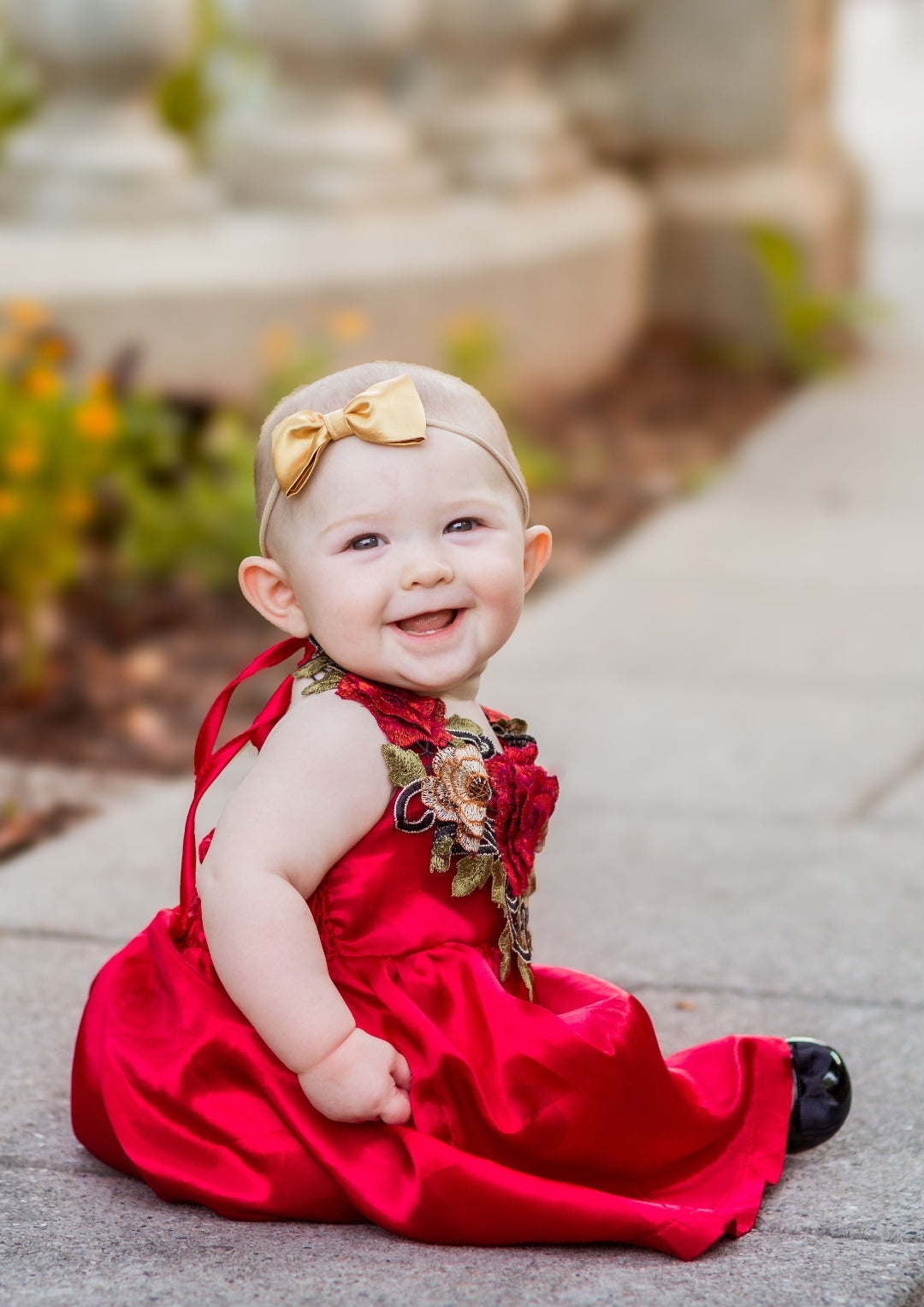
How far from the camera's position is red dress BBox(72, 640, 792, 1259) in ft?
5.73

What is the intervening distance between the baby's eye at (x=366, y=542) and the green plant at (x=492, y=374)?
297 cm

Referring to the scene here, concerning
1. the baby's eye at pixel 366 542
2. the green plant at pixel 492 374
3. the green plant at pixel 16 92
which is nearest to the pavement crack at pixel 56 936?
the baby's eye at pixel 366 542

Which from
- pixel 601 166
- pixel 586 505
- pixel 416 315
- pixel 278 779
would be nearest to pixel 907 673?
pixel 586 505

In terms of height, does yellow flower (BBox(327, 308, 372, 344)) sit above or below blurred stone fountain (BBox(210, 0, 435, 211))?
below

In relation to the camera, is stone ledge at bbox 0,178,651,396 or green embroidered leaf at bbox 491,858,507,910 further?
stone ledge at bbox 0,178,651,396

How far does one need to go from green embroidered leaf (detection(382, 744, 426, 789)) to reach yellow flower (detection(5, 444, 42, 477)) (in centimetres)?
187

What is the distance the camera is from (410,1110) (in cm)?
176

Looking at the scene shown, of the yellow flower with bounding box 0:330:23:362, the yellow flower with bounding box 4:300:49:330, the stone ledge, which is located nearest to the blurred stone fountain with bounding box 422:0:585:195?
the stone ledge

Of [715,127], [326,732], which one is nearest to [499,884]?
[326,732]

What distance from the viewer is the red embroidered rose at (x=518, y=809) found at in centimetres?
187

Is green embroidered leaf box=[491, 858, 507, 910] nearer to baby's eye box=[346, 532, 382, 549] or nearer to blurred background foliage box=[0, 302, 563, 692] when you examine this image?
baby's eye box=[346, 532, 382, 549]

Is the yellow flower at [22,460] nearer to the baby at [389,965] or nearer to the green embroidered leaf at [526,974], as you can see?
the baby at [389,965]

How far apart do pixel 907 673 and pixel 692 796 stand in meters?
0.89

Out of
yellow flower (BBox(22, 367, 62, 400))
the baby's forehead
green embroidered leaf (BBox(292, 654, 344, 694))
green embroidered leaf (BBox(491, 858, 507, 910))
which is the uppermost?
the baby's forehead
